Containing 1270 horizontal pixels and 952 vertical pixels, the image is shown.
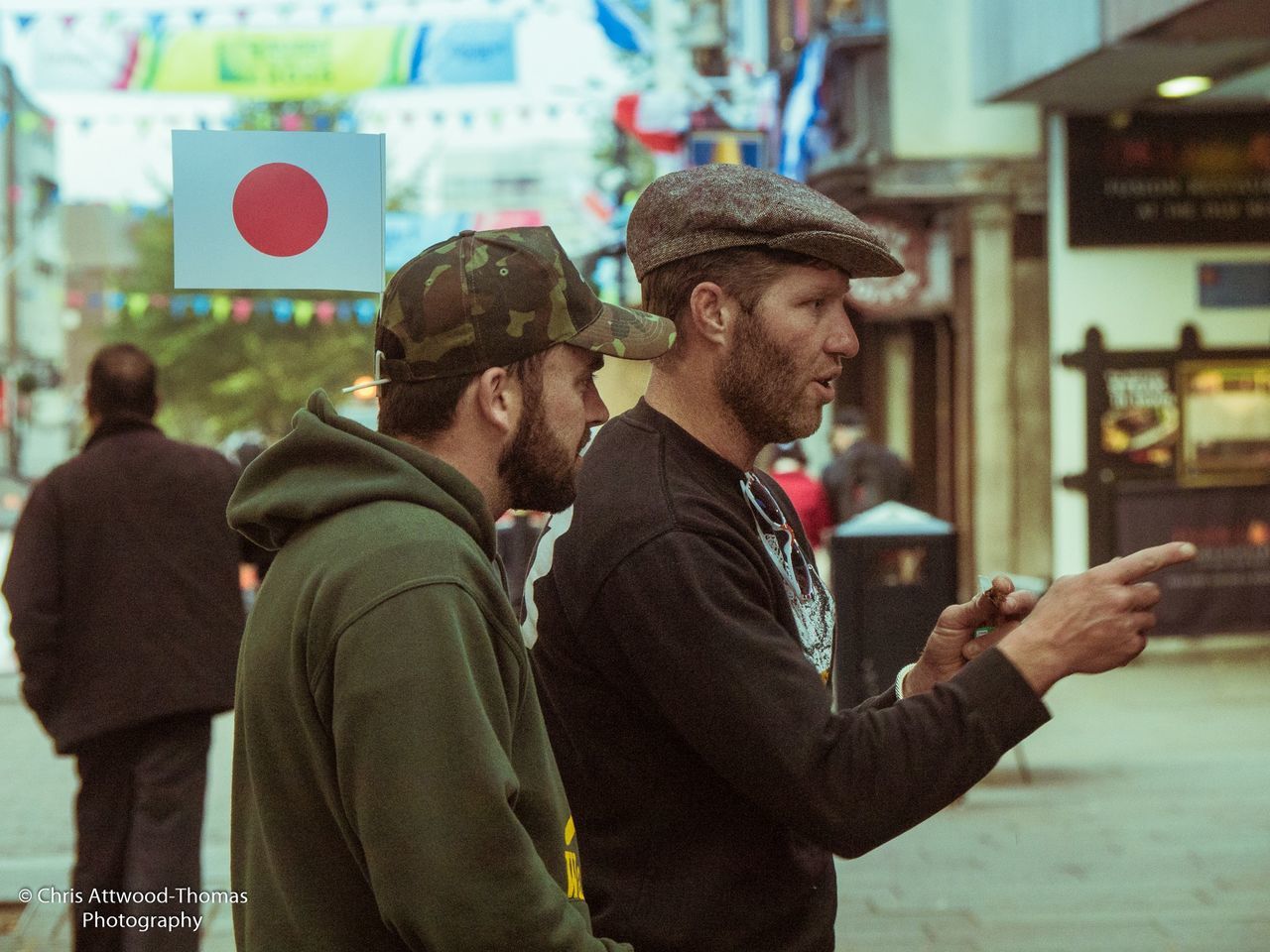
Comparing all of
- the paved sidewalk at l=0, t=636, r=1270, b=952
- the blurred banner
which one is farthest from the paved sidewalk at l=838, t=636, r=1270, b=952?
the blurred banner

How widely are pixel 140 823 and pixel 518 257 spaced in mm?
3604

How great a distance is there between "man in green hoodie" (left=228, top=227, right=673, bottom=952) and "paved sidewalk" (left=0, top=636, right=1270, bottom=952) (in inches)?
151

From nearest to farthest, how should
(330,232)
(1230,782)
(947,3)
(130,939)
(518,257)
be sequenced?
(518,257) → (330,232) → (130,939) → (1230,782) → (947,3)

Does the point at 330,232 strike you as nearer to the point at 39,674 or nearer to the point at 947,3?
the point at 39,674

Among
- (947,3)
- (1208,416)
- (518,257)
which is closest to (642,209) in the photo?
(518,257)

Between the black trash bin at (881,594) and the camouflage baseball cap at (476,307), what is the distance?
5797 mm

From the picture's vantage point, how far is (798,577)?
2.47 metres

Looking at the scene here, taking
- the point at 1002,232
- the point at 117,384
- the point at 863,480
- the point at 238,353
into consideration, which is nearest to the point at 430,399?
the point at 117,384

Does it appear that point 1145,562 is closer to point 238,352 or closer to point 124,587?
point 124,587

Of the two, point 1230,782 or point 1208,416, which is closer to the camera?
point 1230,782

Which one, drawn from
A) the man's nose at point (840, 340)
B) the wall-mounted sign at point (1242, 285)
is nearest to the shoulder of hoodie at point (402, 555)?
the man's nose at point (840, 340)

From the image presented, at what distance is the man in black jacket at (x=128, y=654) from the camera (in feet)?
16.4

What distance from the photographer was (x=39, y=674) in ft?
16.3

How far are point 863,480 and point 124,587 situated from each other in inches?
313
